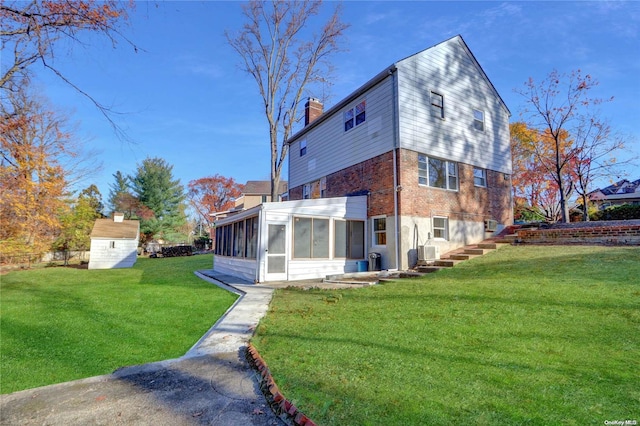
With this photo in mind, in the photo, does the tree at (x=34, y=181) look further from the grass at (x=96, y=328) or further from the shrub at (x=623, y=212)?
the shrub at (x=623, y=212)

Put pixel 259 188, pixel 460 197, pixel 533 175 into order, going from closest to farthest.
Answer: pixel 460 197
pixel 533 175
pixel 259 188

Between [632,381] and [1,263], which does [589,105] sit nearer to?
[632,381]

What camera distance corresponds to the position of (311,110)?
1898 cm

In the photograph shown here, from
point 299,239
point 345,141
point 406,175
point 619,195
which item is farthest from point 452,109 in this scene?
point 619,195

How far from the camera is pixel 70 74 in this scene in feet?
16.2

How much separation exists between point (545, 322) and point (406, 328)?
2.05 meters

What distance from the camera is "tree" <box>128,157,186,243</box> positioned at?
117ft

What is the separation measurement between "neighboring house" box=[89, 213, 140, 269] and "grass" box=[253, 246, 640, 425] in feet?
63.2

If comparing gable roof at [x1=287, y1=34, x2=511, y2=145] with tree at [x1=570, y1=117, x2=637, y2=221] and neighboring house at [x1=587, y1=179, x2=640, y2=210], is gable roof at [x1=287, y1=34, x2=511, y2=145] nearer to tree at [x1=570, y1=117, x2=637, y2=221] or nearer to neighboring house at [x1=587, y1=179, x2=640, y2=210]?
tree at [x1=570, y1=117, x2=637, y2=221]

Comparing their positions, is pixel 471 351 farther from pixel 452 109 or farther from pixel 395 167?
pixel 452 109

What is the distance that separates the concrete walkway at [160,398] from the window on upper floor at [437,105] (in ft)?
39.0

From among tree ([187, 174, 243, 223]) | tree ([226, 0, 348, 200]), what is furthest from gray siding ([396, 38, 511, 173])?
tree ([187, 174, 243, 223])

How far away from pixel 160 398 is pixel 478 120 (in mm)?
15719

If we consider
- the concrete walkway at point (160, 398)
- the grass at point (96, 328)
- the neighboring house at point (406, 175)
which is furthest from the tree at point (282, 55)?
the concrete walkway at point (160, 398)
